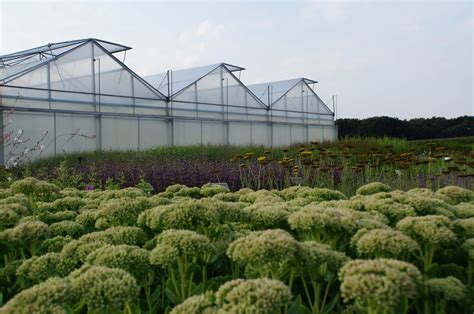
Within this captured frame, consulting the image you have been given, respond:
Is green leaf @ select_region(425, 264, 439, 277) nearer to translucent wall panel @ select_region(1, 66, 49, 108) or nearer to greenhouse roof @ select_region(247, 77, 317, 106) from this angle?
translucent wall panel @ select_region(1, 66, 49, 108)

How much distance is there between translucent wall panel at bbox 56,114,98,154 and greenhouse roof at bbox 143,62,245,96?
15.0 feet

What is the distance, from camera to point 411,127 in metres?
41.5

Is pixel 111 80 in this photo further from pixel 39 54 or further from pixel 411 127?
pixel 411 127

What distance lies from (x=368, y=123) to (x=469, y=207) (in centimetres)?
3890

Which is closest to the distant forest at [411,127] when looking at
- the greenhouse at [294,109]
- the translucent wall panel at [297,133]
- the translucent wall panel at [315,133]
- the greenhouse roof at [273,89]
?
the translucent wall panel at [315,133]

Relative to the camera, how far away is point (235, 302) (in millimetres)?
1397

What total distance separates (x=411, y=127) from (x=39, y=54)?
32863 millimetres

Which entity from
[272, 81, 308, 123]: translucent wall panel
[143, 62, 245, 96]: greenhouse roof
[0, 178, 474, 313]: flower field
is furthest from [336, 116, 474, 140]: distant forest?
[0, 178, 474, 313]: flower field

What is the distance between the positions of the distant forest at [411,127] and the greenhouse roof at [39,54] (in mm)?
24480

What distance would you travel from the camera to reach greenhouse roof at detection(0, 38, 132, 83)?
16750mm

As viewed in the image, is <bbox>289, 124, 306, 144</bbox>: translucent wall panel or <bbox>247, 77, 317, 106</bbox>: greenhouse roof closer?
<bbox>247, 77, 317, 106</bbox>: greenhouse roof

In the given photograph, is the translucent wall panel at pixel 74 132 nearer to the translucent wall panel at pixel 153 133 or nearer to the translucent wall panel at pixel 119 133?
the translucent wall panel at pixel 119 133

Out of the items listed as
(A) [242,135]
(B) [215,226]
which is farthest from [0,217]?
(A) [242,135]

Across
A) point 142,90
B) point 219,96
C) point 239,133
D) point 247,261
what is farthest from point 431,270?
point 239,133
